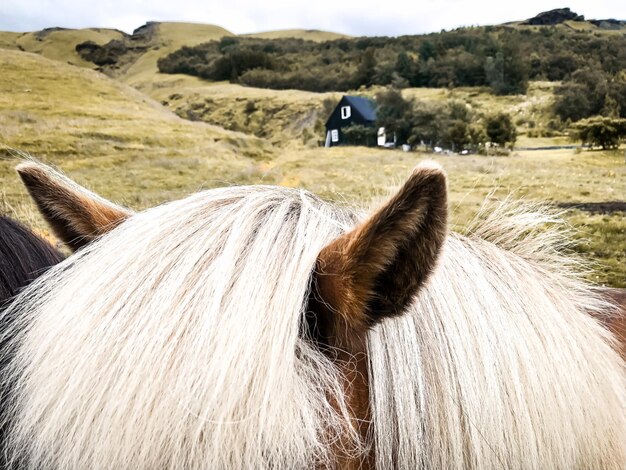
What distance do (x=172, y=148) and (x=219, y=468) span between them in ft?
24.5

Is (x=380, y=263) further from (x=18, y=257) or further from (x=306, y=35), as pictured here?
(x=306, y=35)

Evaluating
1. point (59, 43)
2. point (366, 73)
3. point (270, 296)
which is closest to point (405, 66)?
point (366, 73)

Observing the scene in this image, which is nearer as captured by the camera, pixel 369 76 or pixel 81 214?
pixel 81 214

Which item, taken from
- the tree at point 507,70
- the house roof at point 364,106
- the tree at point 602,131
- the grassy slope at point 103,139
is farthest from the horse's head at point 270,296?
the house roof at point 364,106

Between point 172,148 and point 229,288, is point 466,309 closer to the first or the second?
point 229,288

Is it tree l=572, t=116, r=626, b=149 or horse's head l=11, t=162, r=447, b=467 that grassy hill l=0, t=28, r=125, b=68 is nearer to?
horse's head l=11, t=162, r=447, b=467

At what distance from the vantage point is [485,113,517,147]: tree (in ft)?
27.6

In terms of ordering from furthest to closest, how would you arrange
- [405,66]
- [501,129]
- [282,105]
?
1. [282,105]
2. [405,66]
3. [501,129]

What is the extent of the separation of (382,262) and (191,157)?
7124mm

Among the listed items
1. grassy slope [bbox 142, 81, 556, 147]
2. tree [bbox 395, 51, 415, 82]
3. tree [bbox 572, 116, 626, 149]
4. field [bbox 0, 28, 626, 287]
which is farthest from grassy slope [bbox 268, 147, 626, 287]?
tree [bbox 395, 51, 415, 82]

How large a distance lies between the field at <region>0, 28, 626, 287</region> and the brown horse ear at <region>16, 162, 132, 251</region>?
1.34 meters

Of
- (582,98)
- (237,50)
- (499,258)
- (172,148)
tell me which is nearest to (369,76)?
(237,50)

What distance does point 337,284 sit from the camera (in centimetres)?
68

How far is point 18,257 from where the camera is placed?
1365mm
